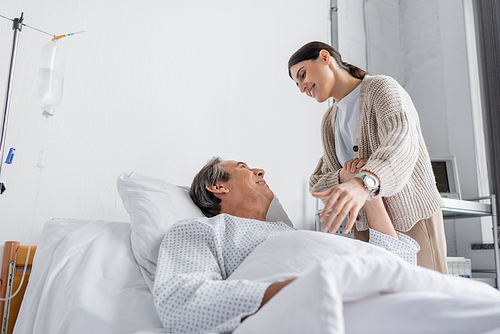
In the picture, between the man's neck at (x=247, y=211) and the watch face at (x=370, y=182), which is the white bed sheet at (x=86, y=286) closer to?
the man's neck at (x=247, y=211)

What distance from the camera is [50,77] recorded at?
139cm

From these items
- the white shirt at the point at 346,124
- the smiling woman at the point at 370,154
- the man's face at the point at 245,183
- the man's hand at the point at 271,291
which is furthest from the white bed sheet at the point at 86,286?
the white shirt at the point at 346,124

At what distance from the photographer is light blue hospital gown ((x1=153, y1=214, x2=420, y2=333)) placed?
71cm

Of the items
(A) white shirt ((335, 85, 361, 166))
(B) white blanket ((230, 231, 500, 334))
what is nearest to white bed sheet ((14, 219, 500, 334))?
(B) white blanket ((230, 231, 500, 334))

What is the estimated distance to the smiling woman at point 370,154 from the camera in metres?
0.97

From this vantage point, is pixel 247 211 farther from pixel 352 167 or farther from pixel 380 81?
pixel 380 81

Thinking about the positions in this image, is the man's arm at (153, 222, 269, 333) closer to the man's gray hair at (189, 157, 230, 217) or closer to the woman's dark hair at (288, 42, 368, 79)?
the man's gray hair at (189, 157, 230, 217)

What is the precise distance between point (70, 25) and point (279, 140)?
112 centimetres

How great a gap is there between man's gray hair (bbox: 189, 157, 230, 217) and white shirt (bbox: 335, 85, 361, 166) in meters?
0.41

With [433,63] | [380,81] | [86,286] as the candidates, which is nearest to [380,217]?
[380,81]

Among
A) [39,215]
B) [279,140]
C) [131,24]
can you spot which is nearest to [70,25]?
[131,24]

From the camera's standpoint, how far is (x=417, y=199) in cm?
115

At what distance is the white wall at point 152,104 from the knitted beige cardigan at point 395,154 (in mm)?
788

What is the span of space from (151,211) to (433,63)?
237 cm
